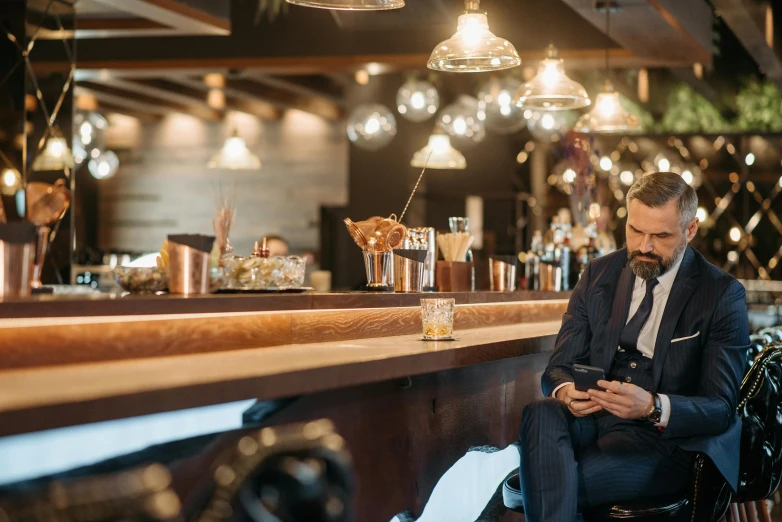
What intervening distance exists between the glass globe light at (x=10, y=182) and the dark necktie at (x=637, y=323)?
14.6ft

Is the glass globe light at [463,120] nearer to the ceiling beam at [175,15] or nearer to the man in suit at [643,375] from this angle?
the ceiling beam at [175,15]

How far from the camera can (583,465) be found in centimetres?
266

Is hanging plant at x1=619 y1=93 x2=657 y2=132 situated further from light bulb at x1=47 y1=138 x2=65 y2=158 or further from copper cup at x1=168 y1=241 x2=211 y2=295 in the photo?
copper cup at x1=168 y1=241 x2=211 y2=295

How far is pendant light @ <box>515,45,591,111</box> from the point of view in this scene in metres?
5.02

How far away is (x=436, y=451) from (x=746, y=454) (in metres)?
0.92

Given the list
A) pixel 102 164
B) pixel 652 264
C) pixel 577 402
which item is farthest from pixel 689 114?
pixel 577 402

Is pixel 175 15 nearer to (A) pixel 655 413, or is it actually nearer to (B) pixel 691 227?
(B) pixel 691 227

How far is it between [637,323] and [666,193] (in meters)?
0.39

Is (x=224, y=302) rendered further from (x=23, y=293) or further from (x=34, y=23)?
(x=34, y=23)

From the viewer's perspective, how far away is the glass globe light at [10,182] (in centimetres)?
610

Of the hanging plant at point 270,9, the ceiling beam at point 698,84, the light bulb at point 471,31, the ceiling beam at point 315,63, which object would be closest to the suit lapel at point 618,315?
the light bulb at point 471,31

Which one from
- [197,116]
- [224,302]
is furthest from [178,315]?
[197,116]

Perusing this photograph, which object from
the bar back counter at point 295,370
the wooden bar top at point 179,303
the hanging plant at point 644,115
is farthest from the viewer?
the hanging plant at point 644,115

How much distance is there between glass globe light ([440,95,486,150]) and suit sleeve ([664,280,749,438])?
17.1 feet
